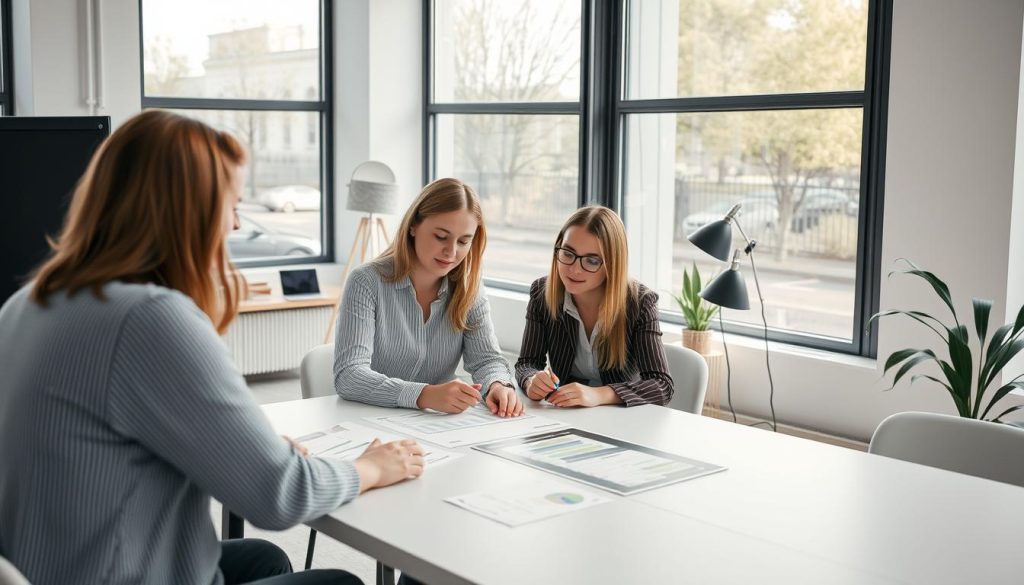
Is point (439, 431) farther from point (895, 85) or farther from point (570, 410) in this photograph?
point (895, 85)

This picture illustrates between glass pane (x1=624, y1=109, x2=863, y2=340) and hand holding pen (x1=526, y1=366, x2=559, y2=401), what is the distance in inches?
93.5

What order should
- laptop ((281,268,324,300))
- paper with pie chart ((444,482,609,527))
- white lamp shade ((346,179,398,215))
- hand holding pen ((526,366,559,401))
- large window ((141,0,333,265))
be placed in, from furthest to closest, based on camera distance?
1. large window ((141,0,333,265))
2. laptop ((281,268,324,300))
3. white lamp shade ((346,179,398,215))
4. hand holding pen ((526,366,559,401))
5. paper with pie chart ((444,482,609,527))

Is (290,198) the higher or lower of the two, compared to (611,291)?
higher

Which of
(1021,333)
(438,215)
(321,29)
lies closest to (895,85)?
(1021,333)

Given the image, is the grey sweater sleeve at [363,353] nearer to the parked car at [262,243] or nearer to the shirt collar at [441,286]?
the shirt collar at [441,286]

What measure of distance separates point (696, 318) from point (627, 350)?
185 cm

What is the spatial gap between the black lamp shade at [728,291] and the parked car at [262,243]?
343 centimetres

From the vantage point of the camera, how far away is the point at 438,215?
9.01 ft

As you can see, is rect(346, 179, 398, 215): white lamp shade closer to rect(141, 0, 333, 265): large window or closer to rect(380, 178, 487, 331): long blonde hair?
rect(141, 0, 333, 265): large window

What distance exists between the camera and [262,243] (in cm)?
656

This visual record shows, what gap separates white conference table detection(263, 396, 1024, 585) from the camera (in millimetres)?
1528

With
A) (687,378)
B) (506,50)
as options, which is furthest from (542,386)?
(506,50)

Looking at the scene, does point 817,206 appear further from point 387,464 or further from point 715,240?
point 387,464

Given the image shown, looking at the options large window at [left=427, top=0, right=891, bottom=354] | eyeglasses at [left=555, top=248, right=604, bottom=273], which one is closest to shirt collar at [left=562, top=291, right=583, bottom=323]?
eyeglasses at [left=555, top=248, right=604, bottom=273]
